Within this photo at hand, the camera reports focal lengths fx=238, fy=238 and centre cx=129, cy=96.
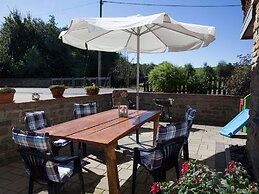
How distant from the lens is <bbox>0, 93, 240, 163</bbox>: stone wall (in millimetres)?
3869

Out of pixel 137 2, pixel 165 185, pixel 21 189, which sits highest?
pixel 137 2

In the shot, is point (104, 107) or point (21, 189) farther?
point (104, 107)

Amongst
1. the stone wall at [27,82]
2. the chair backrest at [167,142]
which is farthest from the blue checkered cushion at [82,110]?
the stone wall at [27,82]

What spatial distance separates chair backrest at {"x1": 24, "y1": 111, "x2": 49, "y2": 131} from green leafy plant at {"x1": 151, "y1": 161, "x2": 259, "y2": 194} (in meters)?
2.31

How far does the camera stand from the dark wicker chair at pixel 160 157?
255 centimetres

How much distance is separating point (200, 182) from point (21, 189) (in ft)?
7.64

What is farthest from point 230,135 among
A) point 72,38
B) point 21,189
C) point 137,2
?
point 137,2

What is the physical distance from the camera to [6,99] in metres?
3.90

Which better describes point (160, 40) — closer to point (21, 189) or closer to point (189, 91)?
point (189, 91)

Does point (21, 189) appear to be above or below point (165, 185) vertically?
below

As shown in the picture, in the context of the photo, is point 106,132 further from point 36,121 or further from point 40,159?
point 36,121

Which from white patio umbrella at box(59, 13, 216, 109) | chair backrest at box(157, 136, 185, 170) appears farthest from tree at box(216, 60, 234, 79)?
chair backrest at box(157, 136, 185, 170)

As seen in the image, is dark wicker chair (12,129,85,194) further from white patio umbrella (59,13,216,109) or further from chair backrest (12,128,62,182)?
white patio umbrella (59,13,216,109)

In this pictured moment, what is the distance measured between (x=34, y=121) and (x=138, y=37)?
2.77 metres
